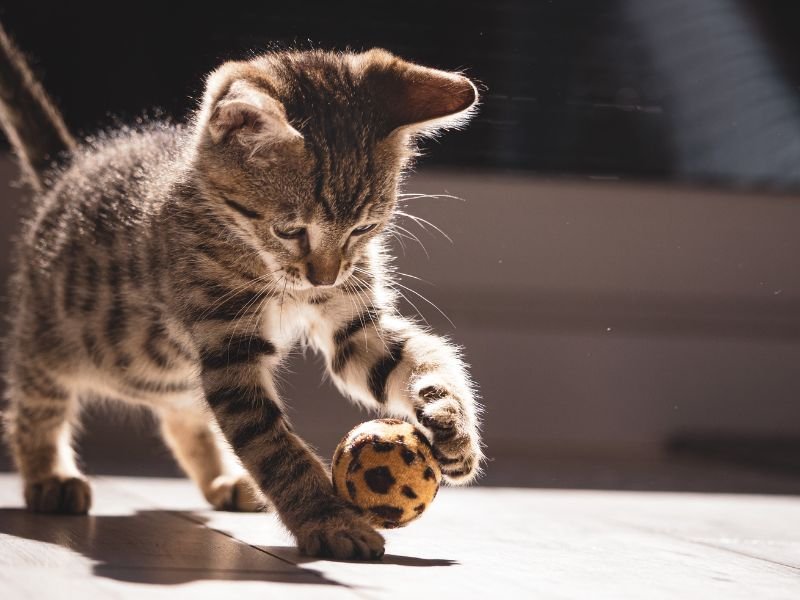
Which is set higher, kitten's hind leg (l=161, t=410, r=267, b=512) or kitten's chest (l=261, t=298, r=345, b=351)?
kitten's chest (l=261, t=298, r=345, b=351)

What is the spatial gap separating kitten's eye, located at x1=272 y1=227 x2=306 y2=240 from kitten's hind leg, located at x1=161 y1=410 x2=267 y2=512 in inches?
22.7

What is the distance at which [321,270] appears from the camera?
6.33 ft

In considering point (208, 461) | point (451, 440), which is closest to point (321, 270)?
point (451, 440)

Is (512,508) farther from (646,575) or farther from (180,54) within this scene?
(180,54)

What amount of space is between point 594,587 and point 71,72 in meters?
2.69

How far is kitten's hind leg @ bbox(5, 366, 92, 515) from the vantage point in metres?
2.27

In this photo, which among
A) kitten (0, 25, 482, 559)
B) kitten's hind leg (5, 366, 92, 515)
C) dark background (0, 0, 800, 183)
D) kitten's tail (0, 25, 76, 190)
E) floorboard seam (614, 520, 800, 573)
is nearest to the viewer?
floorboard seam (614, 520, 800, 573)

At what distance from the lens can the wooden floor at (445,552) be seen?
143cm

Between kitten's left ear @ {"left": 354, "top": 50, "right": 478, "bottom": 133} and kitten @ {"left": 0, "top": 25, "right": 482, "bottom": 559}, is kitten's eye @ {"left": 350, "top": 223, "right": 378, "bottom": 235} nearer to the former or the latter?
kitten @ {"left": 0, "top": 25, "right": 482, "bottom": 559}

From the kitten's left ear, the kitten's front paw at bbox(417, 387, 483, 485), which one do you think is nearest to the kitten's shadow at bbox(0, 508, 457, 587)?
the kitten's front paw at bbox(417, 387, 483, 485)

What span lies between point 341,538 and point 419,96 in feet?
2.83

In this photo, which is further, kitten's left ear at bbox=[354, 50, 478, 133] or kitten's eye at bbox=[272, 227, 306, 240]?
kitten's left ear at bbox=[354, 50, 478, 133]

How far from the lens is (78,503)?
2.12m

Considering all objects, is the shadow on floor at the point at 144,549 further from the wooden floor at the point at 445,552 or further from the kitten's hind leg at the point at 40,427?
the kitten's hind leg at the point at 40,427
